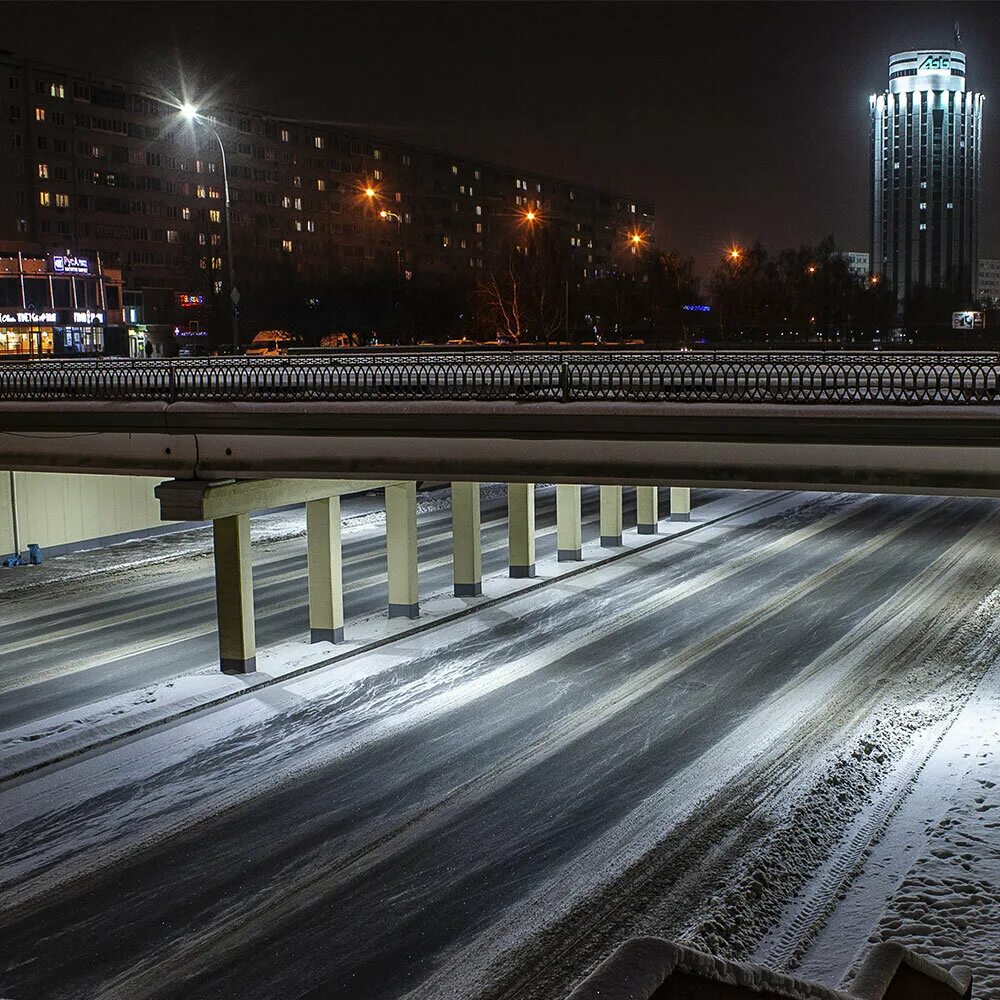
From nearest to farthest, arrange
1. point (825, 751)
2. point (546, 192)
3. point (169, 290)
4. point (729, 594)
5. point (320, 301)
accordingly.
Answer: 1. point (825, 751)
2. point (729, 594)
3. point (320, 301)
4. point (169, 290)
5. point (546, 192)

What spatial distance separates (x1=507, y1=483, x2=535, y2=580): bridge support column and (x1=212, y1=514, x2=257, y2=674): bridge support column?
9.69 m

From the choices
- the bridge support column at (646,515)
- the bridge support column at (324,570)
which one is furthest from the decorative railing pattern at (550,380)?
the bridge support column at (646,515)

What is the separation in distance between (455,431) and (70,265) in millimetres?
69978

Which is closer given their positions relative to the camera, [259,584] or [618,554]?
[259,584]

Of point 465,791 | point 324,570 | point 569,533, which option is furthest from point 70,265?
point 465,791

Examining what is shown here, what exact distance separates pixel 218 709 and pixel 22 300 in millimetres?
67339

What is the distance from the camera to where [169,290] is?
102m

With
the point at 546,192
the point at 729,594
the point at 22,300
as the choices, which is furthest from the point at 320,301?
the point at 546,192

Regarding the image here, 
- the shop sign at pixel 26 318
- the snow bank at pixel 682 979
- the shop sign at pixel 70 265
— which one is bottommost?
the snow bank at pixel 682 979

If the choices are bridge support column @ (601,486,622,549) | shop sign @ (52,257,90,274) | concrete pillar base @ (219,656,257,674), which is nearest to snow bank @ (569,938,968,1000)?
concrete pillar base @ (219,656,257,674)

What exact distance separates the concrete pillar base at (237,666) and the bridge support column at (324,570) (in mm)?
2252

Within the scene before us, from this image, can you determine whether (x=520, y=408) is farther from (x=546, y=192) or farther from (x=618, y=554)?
(x=546, y=192)

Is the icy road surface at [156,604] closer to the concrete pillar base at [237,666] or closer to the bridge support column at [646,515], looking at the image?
the concrete pillar base at [237,666]

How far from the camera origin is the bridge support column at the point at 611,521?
3512cm
